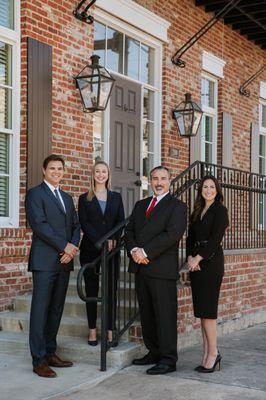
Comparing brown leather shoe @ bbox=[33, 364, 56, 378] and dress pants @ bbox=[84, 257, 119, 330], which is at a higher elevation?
dress pants @ bbox=[84, 257, 119, 330]

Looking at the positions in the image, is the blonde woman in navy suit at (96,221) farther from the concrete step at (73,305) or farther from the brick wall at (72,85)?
the brick wall at (72,85)

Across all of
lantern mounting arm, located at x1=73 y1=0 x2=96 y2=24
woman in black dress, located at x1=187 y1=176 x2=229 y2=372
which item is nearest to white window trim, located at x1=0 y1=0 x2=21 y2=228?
lantern mounting arm, located at x1=73 y1=0 x2=96 y2=24

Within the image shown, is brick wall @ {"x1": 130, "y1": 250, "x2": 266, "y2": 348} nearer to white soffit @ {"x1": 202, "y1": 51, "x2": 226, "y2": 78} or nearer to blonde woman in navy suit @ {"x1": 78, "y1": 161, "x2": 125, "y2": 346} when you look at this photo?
blonde woman in navy suit @ {"x1": 78, "y1": 161, "x2": 125, "y2": 346}

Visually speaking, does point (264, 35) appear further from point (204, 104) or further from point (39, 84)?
point (39, 84)

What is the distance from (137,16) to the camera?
8.69 metres

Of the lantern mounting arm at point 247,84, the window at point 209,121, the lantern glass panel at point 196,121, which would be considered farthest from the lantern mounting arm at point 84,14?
the lantern mounting arm at point 247,84

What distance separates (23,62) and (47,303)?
2911 mm

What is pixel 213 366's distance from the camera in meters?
5.32

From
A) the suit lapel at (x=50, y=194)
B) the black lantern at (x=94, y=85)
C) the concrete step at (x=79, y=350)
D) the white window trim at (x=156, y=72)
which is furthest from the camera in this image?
the white window trim at (x=156, y=72)

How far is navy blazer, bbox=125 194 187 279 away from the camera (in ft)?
16.8

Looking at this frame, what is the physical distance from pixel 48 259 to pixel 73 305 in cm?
130

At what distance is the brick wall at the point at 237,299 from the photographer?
6.45 m

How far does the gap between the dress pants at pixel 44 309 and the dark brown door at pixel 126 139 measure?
10.7 ft

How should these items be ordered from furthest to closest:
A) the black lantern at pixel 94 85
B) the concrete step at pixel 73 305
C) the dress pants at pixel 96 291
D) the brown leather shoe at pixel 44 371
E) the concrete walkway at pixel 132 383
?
the black lantern at pixel 94 85
the concrete step at pixel 73 305
the dress pants at pixel 96 291
the brown leather shoe at pixel 44 371
the concrete walkway at pixel 132 383
